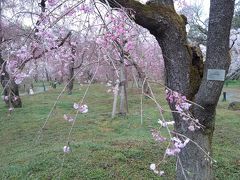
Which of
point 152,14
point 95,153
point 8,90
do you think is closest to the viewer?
point 152,14

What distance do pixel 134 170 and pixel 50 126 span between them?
581 centimetres

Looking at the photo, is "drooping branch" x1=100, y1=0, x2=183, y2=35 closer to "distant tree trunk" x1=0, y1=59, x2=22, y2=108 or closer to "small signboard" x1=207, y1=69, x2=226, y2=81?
"small signboard" x1=207, y1=69, x2=226, y2=81

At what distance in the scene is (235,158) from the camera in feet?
20.3

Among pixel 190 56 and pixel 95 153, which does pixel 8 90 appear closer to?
pixel 190 56

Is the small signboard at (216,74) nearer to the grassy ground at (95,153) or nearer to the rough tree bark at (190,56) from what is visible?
the rough tree bark at (190,56)

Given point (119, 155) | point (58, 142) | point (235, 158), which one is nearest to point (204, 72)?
point (119, 155)

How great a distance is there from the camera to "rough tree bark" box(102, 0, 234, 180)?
3.21m

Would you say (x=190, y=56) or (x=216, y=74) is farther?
(x=190, y=56)

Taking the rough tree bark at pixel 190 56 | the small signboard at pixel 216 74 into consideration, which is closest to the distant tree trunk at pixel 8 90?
the rough tree bark at pixel 190 56

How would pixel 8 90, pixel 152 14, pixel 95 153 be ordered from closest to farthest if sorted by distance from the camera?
1. pixel 152 14
2. pixel 8 90
3. pixel 95 153

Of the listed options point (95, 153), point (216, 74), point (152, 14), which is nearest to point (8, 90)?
point (152, 14)

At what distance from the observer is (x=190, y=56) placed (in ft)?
11.7

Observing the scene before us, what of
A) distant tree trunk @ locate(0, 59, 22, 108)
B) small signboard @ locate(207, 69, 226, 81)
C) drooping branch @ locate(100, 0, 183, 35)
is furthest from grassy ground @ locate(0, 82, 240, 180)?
drooping branch @ locate(100, 0, 183, 35)

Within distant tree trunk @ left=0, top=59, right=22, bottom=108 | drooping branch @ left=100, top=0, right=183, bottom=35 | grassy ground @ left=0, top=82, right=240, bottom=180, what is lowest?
grassy ground @ left=0, top=82, right=240, bottom=180
